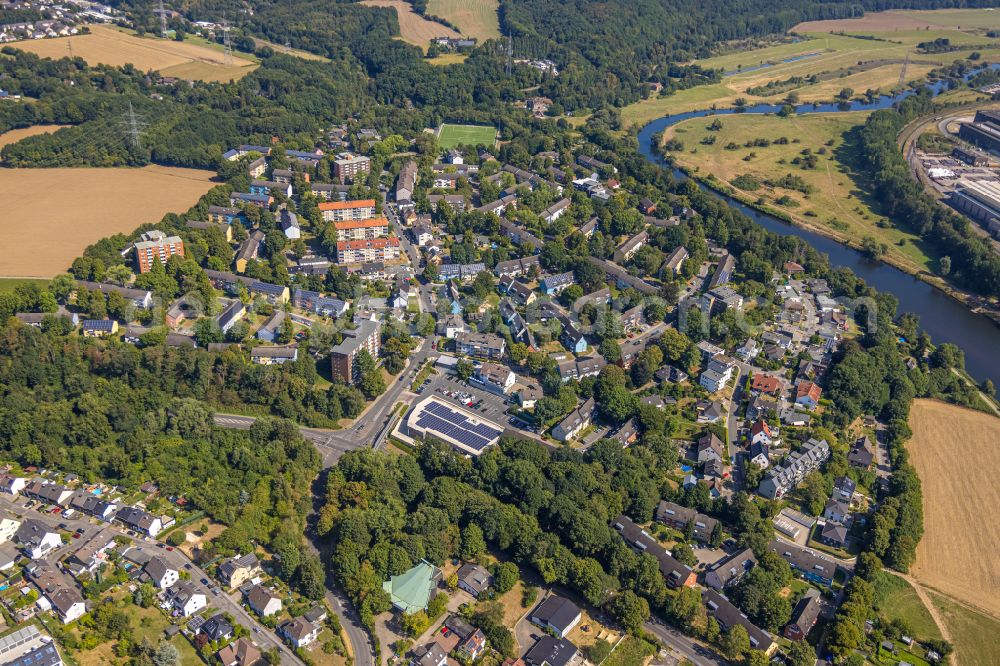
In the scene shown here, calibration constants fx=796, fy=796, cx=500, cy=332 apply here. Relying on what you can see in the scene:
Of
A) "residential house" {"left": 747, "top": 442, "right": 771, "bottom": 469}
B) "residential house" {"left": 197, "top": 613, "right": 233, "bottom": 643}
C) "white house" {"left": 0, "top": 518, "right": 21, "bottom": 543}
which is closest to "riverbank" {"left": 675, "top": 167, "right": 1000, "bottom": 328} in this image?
"residential house" {"left": 747, "top": 442, "right": 771, "bottom": 469}

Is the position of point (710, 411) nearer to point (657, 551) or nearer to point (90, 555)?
point (657, 551)

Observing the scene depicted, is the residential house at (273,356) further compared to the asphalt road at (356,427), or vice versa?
the residential house at (273,356)

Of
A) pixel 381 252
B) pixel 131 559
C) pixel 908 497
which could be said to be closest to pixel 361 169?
pixel 381 252

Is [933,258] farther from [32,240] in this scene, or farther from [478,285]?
[32,240]

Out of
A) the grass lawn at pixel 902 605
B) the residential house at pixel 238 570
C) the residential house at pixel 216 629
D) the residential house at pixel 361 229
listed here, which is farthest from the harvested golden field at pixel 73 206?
the grass lawn at pixel 902 605

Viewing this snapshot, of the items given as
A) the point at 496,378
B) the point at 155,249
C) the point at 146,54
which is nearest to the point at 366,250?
the point at 155,249

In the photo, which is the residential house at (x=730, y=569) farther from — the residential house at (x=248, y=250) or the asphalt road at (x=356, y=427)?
the residential house at (x=248, y=250)

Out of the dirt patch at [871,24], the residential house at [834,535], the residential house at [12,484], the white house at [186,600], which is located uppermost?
the dirt patch at [871,24]
